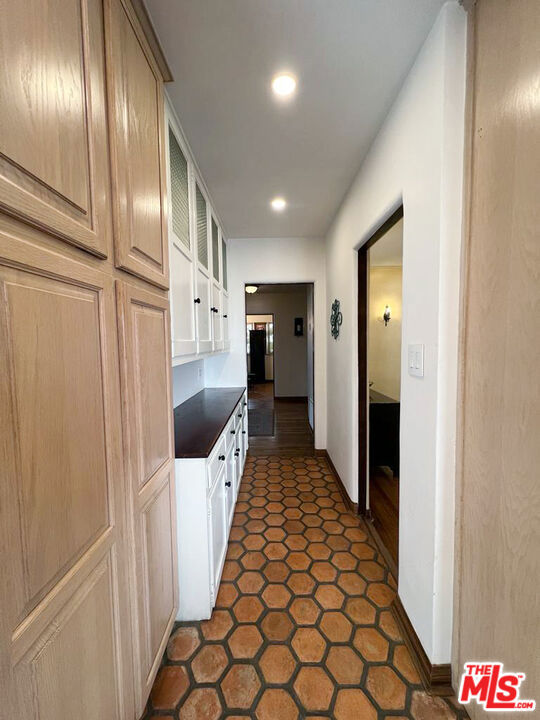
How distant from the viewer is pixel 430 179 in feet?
3.90

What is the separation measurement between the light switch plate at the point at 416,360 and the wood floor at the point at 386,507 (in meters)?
1.25

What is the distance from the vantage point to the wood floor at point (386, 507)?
206 cm

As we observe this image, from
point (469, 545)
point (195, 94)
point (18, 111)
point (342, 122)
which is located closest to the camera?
point (18, 111)

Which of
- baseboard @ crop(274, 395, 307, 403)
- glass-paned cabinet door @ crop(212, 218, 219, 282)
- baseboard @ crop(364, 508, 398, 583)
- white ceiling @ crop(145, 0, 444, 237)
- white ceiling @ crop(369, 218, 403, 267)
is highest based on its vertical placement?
white ceiling @ crop(145, 0, 444, 237)

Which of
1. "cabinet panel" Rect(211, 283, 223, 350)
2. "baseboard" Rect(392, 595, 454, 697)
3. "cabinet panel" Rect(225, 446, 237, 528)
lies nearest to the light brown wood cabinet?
"cabinet panel" Rect(225, 446, 237, 528)

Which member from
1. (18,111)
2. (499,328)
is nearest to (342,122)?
(499,328)

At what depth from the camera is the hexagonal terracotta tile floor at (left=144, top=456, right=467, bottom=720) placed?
1149mm

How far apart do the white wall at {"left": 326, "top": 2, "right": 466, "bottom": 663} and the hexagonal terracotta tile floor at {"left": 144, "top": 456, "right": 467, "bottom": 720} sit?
210 millimetres

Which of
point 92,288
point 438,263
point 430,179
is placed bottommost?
point 92,288

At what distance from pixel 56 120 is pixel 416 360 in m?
1.35

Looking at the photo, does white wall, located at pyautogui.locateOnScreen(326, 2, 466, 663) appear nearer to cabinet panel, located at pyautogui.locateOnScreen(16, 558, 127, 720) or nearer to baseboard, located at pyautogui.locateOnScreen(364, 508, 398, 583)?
baseboard, located at pyautogui.locateOnScreen(364, 508, 398, 583)

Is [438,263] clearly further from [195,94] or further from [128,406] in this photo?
[195,94]

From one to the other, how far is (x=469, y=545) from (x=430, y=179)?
136 cm

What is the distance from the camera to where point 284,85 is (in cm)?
137
